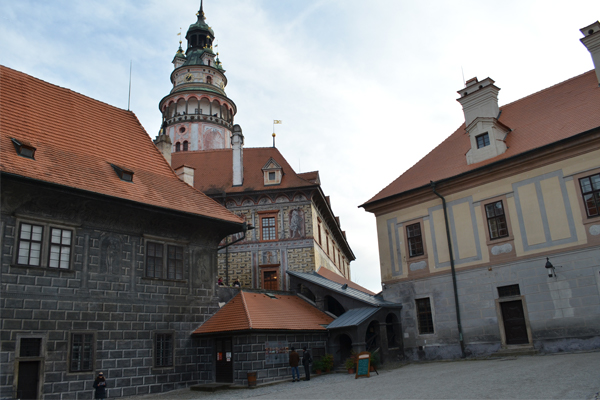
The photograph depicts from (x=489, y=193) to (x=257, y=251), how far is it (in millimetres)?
12659

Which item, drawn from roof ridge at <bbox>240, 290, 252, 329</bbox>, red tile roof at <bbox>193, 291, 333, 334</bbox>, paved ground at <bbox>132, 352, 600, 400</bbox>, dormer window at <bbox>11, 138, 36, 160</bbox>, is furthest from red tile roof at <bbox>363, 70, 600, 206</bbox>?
dormer window at <bbox>11, 138, 36, 160</bbox>

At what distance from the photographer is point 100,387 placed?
14758mm

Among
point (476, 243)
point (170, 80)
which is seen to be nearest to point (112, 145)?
point (476, 243)

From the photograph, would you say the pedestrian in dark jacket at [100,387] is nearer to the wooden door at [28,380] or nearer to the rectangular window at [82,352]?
the rectangular window at [82,352]

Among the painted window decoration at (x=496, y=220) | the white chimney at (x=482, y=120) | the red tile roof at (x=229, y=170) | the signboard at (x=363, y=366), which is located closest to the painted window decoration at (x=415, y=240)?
the painted window decoration at (x=496, y=220)

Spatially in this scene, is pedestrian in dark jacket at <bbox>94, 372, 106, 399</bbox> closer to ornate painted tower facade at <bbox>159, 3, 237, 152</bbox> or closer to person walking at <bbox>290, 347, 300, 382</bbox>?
person walking at <bbox>290, 347, 300, 382</bbox>

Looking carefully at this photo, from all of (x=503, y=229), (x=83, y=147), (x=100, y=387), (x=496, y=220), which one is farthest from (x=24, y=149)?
(x=503, y=229)

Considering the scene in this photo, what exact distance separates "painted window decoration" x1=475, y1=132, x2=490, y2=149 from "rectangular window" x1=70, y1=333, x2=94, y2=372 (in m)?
16.2

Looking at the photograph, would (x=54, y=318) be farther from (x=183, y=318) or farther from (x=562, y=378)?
(x=562, y=378)

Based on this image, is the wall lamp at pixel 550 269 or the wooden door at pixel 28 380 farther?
the wall lamp at pixel 550 269

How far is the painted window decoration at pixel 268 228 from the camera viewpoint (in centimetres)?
2775

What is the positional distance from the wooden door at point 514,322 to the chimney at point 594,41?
9.35 m

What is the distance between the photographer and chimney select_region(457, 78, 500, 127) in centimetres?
2280

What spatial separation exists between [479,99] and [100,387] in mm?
18899
